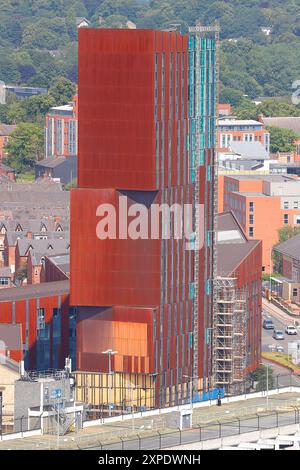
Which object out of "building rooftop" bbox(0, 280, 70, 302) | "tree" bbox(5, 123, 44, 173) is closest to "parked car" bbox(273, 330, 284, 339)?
"building rooftop" bbox(0, 280, 70, 302)

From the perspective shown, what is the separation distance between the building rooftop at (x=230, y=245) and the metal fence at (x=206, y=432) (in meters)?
24.7

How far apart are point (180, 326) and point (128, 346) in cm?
347

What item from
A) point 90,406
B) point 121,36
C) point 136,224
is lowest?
point 90,406

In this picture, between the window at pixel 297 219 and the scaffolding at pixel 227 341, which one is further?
the window at pixel 297 219

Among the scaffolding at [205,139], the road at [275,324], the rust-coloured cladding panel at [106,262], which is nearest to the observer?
the rust-coloured cladding panel at [106,262]

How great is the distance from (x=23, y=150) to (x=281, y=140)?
20.9 metres

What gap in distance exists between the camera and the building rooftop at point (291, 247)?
127994 millimetres

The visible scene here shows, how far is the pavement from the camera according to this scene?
61312 millimetres

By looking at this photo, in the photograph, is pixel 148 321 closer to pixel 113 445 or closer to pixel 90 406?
pixel 90 406

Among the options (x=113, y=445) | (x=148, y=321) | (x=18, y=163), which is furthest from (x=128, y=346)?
(x=18, y=163)

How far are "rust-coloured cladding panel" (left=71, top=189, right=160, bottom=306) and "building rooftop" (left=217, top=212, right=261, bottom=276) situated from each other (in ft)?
23.1

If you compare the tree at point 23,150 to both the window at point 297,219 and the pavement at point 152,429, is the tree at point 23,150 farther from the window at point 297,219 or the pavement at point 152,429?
the pavement at point 152,429

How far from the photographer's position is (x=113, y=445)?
6081 cm

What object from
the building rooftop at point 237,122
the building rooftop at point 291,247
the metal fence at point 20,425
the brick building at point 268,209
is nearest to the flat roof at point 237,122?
the building rooftop at point 237,122
